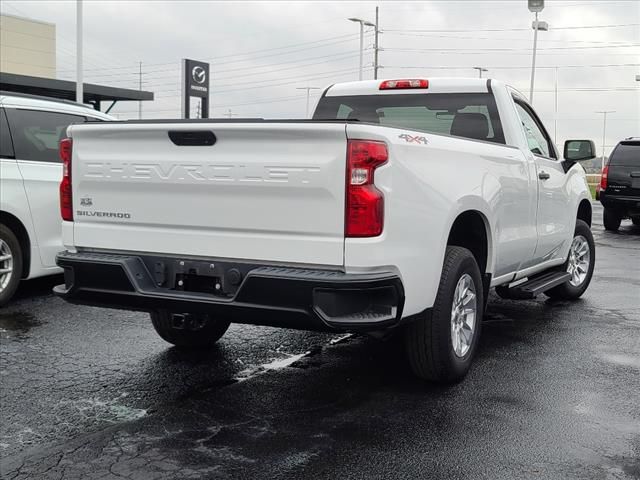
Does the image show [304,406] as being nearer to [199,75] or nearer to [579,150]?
[579,150]

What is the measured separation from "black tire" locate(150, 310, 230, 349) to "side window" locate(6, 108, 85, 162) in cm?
274

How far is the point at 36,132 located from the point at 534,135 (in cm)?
471

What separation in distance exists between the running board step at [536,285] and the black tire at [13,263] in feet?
14.5

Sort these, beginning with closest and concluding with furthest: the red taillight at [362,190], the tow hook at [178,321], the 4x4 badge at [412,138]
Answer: the red taillight at [362,190], the 4x4 badge at [412,138], the tow hook at [178,321]

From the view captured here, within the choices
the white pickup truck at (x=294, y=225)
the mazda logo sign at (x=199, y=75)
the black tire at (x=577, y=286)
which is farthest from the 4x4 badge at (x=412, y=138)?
the mazda logo sign at (x=199, y=75)

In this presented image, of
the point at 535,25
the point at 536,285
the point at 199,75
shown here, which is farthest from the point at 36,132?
the point at 535,25

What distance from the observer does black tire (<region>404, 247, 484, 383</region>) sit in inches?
173

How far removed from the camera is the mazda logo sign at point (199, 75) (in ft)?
77.4

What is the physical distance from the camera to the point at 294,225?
3811mm

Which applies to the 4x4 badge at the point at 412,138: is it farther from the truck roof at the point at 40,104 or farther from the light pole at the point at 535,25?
the light pole at the point at 535,25

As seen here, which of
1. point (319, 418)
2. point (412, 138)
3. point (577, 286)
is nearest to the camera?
point (412, 138)

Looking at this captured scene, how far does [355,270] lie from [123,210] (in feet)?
4.86

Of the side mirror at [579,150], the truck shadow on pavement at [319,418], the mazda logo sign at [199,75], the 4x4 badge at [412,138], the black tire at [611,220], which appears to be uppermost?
the mazda logo sign at [199,75]

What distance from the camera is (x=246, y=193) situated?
12.8ft
